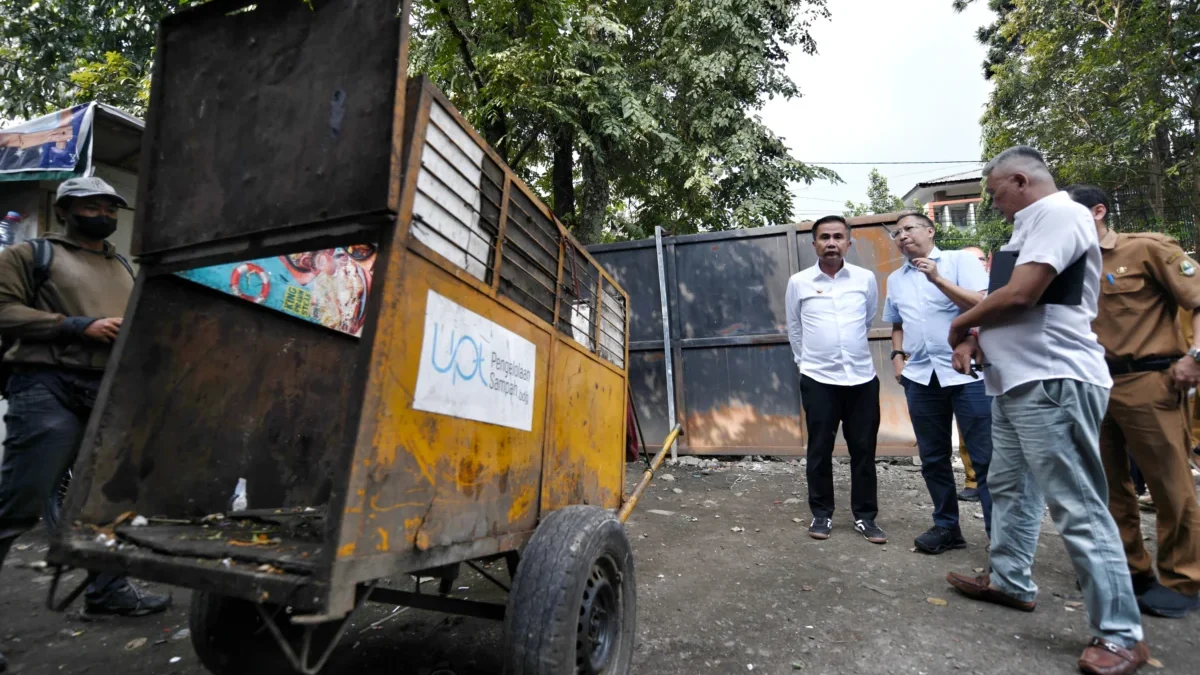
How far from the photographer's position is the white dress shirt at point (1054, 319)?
2.25 m

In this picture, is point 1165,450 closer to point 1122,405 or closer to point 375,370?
point 1122,405

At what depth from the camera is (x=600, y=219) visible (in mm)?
11547

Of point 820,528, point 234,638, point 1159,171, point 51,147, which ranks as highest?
point 1159,171

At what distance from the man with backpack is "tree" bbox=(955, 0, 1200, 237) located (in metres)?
15.9

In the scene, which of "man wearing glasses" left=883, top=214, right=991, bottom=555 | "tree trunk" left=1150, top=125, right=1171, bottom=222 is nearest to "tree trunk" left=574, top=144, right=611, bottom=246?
"man wearing glasses" left=883, top=214, right=991, bottom=555

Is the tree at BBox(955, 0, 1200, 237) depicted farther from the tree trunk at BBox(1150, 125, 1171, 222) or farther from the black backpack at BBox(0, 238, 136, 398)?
the black backpack at BBox(0, 238, 136, 398)

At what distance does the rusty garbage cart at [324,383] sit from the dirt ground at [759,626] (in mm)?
521

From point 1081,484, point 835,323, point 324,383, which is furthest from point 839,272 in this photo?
point 324,383

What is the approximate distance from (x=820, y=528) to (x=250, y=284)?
358 cm

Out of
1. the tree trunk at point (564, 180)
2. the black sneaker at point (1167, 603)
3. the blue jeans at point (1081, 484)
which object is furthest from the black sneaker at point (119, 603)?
the tree trunk at point (564, 180)

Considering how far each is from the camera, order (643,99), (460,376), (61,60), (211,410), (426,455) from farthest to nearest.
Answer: (643,99)
(61,60)
(211,410)
(460,376)
(426,455)

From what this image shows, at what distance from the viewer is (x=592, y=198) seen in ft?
36.7

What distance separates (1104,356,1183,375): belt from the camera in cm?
267

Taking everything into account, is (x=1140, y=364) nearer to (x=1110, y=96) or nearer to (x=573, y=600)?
(x=573, y=600)
